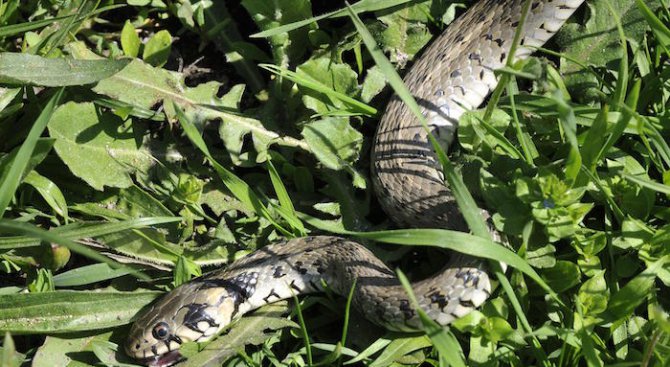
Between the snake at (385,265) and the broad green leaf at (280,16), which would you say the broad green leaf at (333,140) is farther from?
the broad green leaf at (280,16)

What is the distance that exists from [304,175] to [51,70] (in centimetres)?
141

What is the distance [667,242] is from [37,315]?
2925mm

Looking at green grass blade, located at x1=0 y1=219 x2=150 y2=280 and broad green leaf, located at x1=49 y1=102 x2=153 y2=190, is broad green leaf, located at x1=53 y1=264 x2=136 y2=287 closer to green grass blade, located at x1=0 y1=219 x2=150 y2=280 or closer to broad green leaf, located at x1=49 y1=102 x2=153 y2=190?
broad green leaf, located at x1=49 y1=102 x2=153 y2=190

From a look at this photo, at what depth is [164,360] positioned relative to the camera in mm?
3988

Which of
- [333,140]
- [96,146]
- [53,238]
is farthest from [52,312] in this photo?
[333,140]

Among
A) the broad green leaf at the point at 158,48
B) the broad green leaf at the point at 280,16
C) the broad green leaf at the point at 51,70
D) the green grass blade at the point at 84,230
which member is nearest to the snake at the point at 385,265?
the green grass blade at the point at 84,230

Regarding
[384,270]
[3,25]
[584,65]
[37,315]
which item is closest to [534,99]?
[584,65]

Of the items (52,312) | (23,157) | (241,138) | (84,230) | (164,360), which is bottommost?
(164,360)

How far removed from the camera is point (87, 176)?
4.21 metres

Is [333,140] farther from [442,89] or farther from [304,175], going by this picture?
[442,89]

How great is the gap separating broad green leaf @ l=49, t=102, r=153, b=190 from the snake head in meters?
0.69

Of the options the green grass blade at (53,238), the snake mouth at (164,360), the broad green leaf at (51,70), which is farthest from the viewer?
the broad green leaf at (51,70)

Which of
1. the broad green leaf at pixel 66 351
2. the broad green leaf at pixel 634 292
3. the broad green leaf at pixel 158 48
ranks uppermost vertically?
the broad green leaf at pixel 158 48

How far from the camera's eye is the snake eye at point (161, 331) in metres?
3.94
